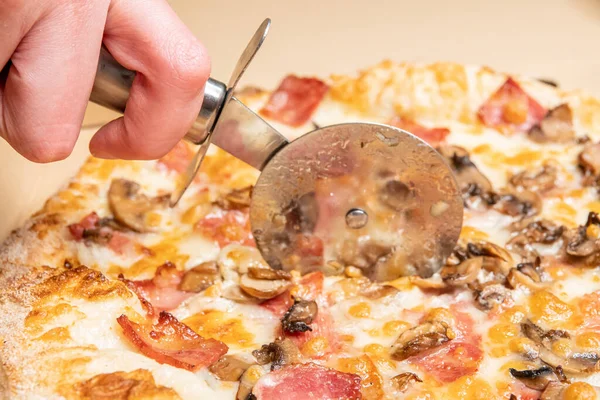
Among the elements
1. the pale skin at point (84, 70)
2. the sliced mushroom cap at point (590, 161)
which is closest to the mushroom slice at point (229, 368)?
the pale skin at point (84, 70)

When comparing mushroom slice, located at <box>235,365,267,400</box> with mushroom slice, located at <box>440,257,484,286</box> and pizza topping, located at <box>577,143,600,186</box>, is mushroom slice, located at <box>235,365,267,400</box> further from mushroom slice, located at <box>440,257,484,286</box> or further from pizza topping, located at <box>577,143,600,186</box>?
pizza topping, located at <box>577,143,600,186</box>

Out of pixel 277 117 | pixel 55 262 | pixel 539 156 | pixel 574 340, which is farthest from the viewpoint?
pixel 277 117

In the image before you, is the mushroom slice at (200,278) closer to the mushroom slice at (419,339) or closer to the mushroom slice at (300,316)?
the mushroom slice at (300,316)

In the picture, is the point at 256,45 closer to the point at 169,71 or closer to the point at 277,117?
the point at 169,71

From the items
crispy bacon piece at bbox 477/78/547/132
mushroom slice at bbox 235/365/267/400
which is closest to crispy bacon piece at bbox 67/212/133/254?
mushroom slice at bbox 235/365/267/400

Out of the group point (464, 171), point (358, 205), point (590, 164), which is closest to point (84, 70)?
point (358, 205)

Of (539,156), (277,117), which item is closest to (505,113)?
(539,156)
